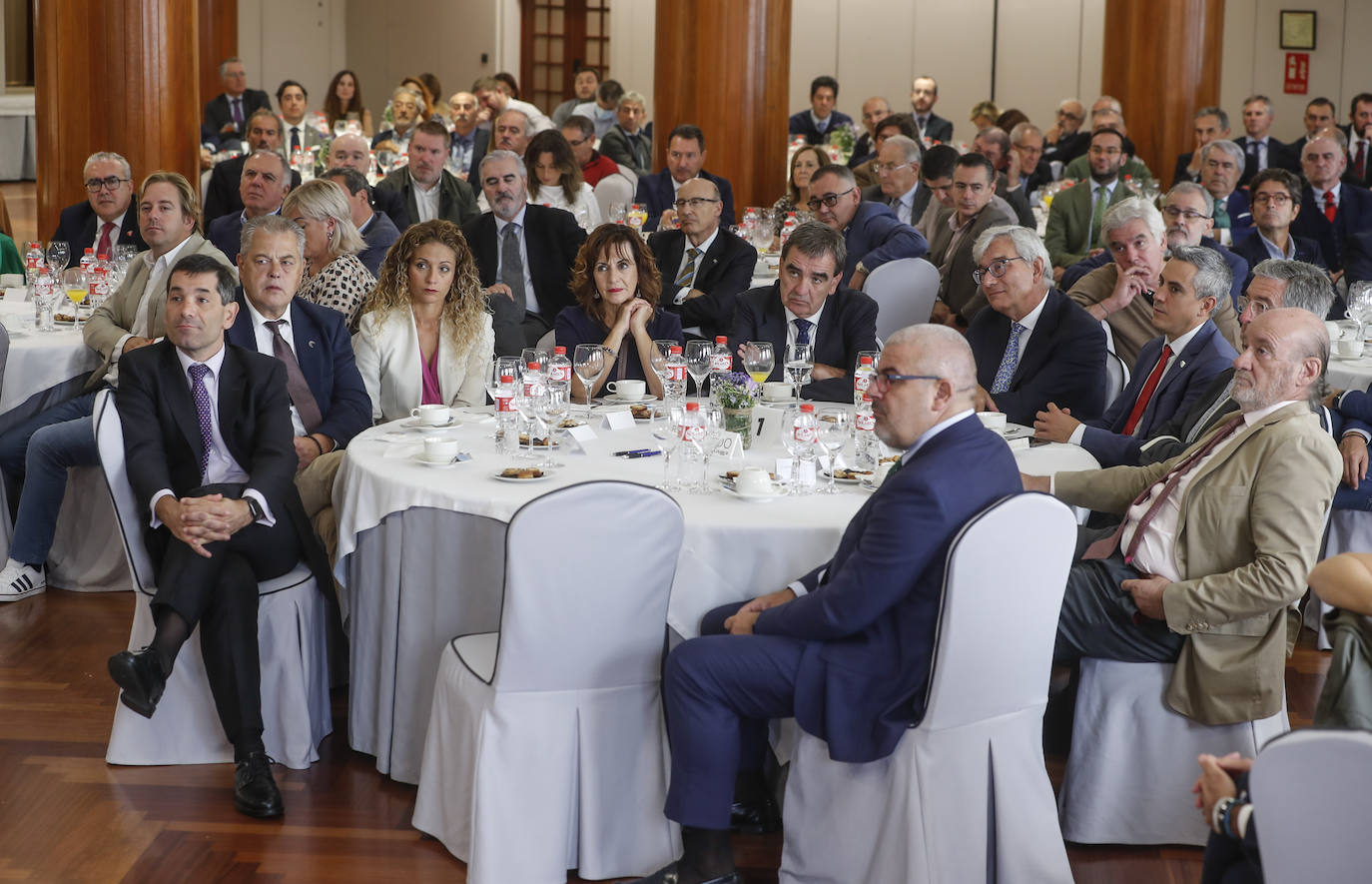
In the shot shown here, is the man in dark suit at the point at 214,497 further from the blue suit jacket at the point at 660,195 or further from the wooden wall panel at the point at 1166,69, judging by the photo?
the wooden wall panel at the point at 1166,69

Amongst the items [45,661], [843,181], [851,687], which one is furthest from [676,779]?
[843,181]

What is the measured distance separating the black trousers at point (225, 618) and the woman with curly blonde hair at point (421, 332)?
127 cm

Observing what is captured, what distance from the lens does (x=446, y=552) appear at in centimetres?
364

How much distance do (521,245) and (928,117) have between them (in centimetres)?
857

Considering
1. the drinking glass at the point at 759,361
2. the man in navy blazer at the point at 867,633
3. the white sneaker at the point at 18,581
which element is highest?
the drinking glass at the point at 759,361

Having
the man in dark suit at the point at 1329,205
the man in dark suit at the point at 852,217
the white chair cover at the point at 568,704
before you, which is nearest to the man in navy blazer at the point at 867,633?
the white chair cover at the point at 568,704

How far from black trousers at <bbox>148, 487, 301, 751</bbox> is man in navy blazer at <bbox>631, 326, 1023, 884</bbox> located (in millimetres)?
1194

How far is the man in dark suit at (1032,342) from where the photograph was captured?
15.8 feet

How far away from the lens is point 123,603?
17.2ft

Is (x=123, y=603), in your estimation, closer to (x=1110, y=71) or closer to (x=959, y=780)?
(x=959, y=780)

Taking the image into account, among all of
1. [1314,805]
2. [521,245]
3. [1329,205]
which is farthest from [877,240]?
[1314,805]

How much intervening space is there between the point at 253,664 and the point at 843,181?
459 cm

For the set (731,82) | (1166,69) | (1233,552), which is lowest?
(1233,552)

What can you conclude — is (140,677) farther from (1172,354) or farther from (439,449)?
(1172,354)
